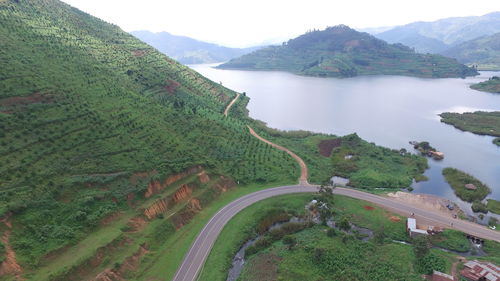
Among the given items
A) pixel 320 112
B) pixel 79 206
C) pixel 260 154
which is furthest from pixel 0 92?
pixel 320 112

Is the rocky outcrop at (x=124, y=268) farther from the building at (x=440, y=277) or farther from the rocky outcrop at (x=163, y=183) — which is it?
the building at (x=440, y=277)

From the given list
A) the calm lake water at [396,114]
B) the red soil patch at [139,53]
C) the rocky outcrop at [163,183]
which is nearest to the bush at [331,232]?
the rocky outcrop at [163,183]

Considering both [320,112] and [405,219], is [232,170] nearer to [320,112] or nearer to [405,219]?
[405,219]

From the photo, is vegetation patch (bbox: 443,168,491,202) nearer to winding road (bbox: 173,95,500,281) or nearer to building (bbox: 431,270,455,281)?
winding road (bbox: 173,95,500,281)

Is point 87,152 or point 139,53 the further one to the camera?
point 139,53

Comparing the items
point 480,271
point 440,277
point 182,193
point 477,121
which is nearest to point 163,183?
point 182,193

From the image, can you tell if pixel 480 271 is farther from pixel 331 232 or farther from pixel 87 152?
pixel 87 152

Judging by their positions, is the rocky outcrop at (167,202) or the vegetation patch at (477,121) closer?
the rocky outcrop at (167,202)
